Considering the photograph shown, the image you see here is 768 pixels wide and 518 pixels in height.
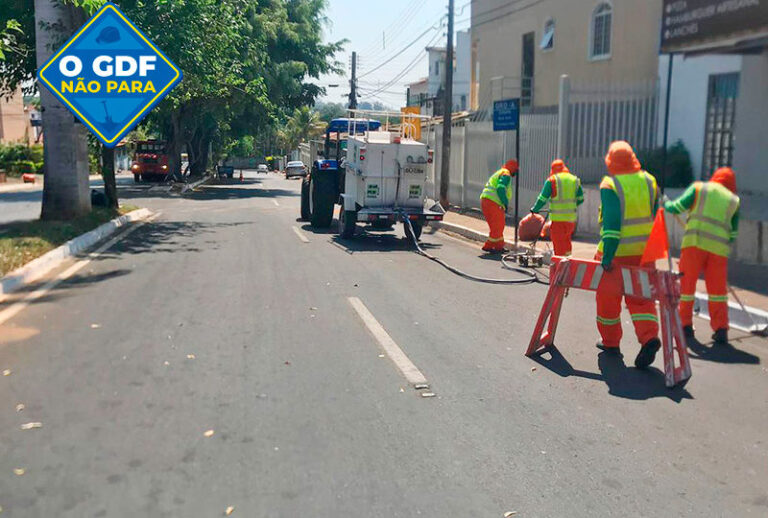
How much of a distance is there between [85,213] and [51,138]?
1.95m

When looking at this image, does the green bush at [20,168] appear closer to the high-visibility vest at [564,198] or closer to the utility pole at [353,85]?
the utility pole at [353,85]

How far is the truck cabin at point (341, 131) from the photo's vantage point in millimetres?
17000

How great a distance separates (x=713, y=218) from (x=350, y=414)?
438cm

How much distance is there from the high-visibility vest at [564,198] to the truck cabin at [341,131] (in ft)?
20.1

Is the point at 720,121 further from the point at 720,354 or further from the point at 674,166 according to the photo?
the point at 720,354

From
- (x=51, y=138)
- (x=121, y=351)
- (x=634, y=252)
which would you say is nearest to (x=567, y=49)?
(x=51, y=138)

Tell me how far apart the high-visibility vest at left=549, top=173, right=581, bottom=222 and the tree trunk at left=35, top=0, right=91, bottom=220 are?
33.8 ft

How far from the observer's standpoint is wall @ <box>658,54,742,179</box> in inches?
642

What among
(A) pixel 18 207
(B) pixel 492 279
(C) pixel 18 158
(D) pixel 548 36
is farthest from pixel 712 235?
(C) pixel 18 158

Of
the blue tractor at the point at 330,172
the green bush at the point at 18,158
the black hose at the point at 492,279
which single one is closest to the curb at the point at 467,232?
the black hose at the point at 492,279

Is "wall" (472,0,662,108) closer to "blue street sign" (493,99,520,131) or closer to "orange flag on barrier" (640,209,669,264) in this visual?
"blue street sign" (493,99,520,131)

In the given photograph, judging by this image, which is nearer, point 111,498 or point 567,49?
point 111,498

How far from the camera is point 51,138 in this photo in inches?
624

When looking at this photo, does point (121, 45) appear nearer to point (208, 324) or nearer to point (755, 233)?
point (208, 324)
